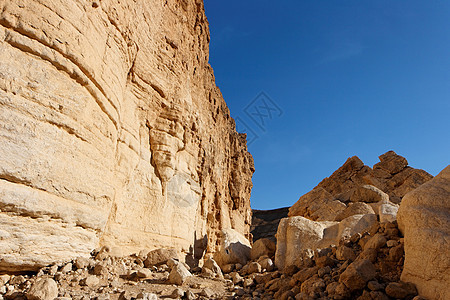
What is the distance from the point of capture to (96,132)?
574 centimetres

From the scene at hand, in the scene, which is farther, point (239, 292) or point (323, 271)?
point (239, 292)

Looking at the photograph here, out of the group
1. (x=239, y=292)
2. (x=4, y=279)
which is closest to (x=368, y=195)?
(x=239, y=292)

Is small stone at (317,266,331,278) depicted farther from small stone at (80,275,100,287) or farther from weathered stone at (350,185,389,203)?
weathered stone at (350,185,389,203)

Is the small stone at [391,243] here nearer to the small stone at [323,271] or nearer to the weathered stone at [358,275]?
the weathered stone at [358,275]

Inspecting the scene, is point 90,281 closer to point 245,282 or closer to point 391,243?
point 245,282

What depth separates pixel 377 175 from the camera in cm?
1988

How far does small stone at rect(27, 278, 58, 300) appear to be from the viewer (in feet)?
12.3

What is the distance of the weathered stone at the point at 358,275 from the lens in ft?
12.7

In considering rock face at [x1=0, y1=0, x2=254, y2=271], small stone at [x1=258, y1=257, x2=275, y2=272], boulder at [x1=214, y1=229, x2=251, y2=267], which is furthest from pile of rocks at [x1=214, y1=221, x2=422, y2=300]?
rock face at [x1=0, y1=0, x2=254, y2=271]

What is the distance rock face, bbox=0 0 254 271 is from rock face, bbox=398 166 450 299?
4878mm

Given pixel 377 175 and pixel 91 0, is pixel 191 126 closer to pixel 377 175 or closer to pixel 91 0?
pixel 91 0

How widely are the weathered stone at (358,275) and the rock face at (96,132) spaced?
4.17m

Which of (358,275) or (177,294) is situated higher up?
(358,275)

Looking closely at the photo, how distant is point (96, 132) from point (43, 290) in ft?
A: 9.21
